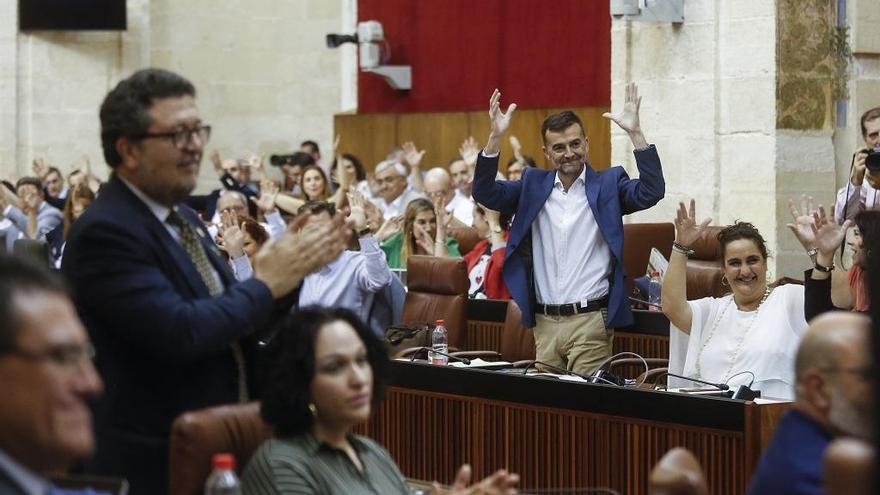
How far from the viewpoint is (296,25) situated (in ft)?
52.2

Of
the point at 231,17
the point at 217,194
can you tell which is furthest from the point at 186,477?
the point at 231,17

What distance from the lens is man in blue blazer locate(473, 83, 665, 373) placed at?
6.43 metres

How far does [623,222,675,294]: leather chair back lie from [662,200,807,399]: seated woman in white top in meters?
2.35

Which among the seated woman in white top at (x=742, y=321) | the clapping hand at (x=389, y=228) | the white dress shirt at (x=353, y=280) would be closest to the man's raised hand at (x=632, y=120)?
the seated woman in white top at (x=742, y=321)

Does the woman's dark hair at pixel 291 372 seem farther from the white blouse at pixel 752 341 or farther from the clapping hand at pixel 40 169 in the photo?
the clapping hand at pixel 40 169

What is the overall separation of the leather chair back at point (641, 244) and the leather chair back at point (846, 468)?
616 cm

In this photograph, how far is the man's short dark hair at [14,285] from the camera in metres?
2.11

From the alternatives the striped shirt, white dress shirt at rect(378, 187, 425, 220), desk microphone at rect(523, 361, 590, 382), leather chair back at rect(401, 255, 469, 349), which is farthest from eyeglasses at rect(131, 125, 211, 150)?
white dress shirt at rect(378, 187, 425, 220)

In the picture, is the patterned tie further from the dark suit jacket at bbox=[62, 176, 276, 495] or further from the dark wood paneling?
the dark wood paneling

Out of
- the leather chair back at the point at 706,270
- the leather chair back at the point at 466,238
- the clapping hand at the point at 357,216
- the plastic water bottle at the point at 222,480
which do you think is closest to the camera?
the plastic water bottle at the point at 222,480

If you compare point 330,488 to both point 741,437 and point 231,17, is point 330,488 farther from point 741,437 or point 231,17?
point 231,17

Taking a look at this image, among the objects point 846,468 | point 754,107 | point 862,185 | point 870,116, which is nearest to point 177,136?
point 846,468

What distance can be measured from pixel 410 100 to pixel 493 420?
896 centimetres

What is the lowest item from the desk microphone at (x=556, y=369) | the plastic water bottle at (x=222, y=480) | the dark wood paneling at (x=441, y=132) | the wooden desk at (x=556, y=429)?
the wooden desk at (x=556, y=429)
